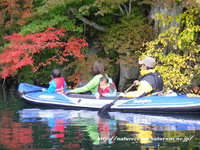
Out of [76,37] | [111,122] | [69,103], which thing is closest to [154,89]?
[111,122]

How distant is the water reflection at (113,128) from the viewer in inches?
189

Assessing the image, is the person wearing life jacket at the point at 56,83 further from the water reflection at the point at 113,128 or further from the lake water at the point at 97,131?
the lake water at the point at 97,131

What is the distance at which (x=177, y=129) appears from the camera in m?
5.73

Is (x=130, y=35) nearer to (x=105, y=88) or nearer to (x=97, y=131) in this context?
(x=105, y=88)

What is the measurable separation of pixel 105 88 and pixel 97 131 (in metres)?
2.81

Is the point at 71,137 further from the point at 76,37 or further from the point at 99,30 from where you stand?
the point at 99,30

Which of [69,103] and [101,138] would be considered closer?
[101,138]

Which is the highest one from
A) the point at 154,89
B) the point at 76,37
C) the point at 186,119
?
the point at 76,37

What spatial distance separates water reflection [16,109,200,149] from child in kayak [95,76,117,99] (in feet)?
1.85

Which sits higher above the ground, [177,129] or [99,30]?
[99,30]

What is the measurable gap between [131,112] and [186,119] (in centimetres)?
156

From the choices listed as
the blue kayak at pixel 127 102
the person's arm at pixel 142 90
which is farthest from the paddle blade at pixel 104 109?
the person's arm at pixel 142 90

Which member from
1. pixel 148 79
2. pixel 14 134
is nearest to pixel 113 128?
pixel 14 134

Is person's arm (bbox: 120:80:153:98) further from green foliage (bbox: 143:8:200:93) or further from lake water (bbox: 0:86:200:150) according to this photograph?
green foliage (bbox: 143:8:200:93)
